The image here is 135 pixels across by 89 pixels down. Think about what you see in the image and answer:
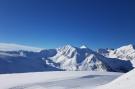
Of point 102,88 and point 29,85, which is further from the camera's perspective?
point 29,85

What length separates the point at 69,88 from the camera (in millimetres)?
21422

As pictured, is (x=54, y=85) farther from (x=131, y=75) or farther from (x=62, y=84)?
(x=131, y=75)

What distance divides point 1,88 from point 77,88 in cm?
663

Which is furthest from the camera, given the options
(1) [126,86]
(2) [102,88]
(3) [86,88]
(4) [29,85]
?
(4) [29,85]

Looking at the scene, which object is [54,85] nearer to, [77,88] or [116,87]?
[77,88]

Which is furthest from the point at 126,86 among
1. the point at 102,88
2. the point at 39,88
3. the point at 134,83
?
the point at 39,88

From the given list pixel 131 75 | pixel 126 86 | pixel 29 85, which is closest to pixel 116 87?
pixel 126 86

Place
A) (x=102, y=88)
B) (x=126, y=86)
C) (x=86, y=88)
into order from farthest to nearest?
1. (x=86, y=88)
2. (x=102, y=88)
3. (x=126, y=86)

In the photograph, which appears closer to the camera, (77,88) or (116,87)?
(116,87)

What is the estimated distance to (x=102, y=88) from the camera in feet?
64.7

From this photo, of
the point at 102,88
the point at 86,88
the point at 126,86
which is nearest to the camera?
the point at 126,86

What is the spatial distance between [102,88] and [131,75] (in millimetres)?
2630

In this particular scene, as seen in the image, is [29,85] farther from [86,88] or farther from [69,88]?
[86,88]

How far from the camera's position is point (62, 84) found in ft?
78.0
